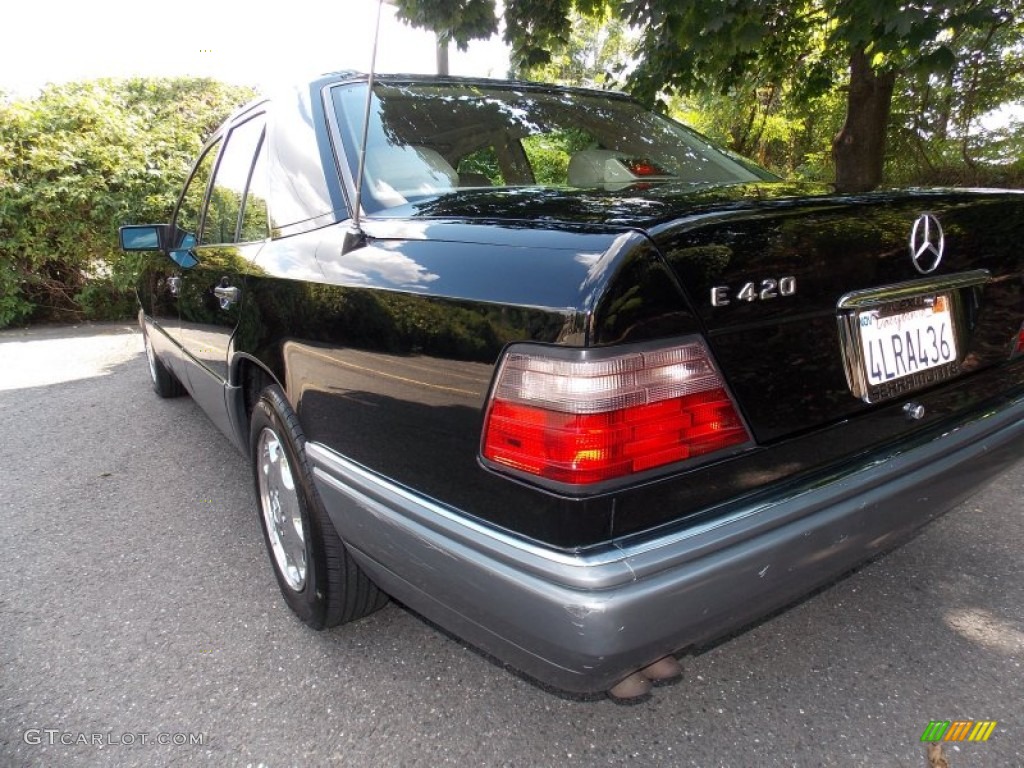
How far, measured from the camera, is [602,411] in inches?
49.3

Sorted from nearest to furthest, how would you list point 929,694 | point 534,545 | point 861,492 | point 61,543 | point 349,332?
1. point 534,545
2. point 861,492
3. point 349,332
4. point 929,694
5. point 61,543

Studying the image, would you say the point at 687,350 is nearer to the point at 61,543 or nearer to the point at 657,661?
the point at 657,661

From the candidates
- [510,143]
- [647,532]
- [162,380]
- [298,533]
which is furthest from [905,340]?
[162,380]

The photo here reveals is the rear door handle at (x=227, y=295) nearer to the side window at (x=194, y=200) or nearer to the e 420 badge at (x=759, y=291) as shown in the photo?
the side window at (x=194, y=200)

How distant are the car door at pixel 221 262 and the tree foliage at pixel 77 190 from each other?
5.93 meters

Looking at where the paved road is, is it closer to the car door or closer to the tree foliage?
the car door

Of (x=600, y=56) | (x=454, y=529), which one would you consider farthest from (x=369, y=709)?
(x=600, y=56)

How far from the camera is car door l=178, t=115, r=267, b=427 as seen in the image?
2.49 m

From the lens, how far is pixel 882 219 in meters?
1.59

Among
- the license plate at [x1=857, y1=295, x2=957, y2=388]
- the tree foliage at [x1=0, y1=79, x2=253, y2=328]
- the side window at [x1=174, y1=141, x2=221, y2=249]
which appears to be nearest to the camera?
the license plate at [x1=857, y1=295, x2=957, y2=388]

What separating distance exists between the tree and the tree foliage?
4862mm

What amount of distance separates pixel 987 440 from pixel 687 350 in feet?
3.57

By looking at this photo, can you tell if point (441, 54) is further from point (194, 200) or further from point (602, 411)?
point (602, 411)

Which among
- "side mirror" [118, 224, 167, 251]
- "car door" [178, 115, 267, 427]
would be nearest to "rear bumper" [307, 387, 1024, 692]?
"car door" [178, 115, 267, 427]
